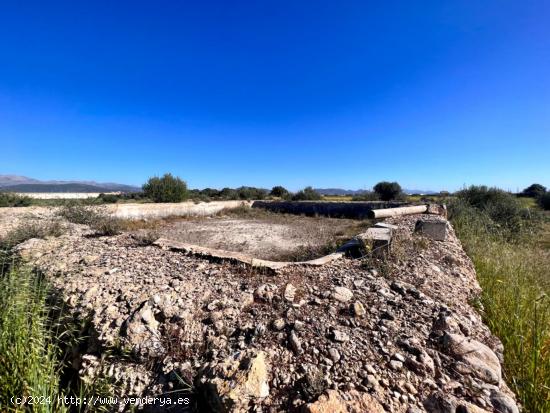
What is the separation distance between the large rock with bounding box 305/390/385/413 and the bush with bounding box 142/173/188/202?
1573 centimetres

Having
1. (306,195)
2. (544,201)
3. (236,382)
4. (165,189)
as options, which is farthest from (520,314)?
(544,201)

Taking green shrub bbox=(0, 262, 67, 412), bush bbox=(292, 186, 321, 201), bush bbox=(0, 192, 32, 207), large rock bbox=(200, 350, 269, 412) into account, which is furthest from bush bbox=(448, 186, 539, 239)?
bush bbox=(0, 192, 32, 207)

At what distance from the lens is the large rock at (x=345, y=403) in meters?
1.48

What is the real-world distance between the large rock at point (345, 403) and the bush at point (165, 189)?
51.6ft

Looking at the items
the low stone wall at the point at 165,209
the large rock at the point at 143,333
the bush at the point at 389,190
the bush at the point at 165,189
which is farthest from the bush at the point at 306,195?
the large rock at the point at 143,333

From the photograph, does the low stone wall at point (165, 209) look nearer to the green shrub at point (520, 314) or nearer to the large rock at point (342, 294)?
the large rock at point (342, 294)

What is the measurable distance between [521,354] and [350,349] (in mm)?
1362

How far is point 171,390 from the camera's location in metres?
1.90

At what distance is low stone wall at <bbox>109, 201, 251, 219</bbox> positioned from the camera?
32.7ft

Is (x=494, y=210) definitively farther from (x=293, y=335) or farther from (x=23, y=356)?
(x=23, y=356)

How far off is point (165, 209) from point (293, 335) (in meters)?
10.9

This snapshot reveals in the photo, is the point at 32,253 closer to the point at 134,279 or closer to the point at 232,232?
the point at 134,279

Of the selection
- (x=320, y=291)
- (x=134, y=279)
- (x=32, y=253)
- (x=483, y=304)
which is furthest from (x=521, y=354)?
(x=32, y=253)

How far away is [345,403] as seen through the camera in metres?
1.53
